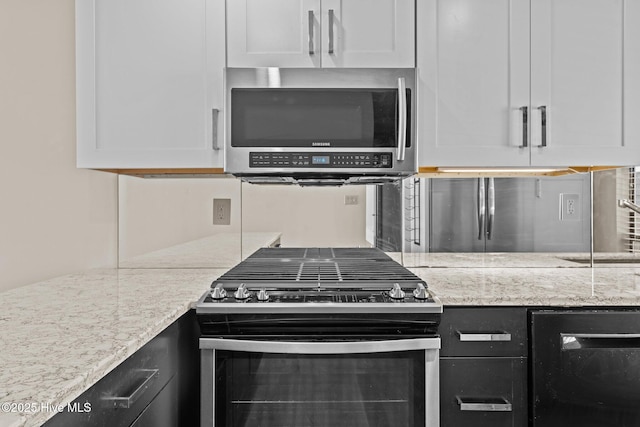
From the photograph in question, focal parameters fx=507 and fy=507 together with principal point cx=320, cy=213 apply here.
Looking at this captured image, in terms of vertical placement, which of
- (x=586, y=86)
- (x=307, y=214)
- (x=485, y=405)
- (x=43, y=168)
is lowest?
(x=485, y=405)

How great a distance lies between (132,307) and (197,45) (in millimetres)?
1043

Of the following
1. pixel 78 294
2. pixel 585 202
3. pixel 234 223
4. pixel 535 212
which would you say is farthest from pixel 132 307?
pixel 585 202

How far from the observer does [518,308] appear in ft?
5.23

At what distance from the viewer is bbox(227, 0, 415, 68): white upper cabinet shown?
1.94 meters

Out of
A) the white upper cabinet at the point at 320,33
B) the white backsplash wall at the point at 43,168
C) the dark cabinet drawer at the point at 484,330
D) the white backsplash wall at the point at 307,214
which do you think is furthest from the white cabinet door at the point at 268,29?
the dark cabinet drawer at the point at 484,330

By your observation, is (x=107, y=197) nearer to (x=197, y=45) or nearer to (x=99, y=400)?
(x=197, y=45)

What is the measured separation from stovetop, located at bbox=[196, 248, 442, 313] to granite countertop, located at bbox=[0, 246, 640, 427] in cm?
9

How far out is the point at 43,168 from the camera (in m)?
1.94

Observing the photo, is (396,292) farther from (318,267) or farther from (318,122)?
(318,122)

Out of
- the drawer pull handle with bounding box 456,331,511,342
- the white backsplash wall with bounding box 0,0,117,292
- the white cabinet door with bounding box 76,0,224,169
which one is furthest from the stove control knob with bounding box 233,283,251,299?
the white backsplash wall with bounding box 0,0,117,292

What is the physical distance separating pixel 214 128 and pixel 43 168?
68cm

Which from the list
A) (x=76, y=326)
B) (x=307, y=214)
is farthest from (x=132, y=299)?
(x=307, y=214)

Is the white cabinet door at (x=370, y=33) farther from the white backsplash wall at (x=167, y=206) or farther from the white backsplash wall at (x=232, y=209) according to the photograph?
the white backsplash wall at (x=167, y=206)

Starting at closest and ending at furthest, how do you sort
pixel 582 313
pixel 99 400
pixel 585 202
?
pixel 99 400 → pixel 582 313 → pixel 585 202
